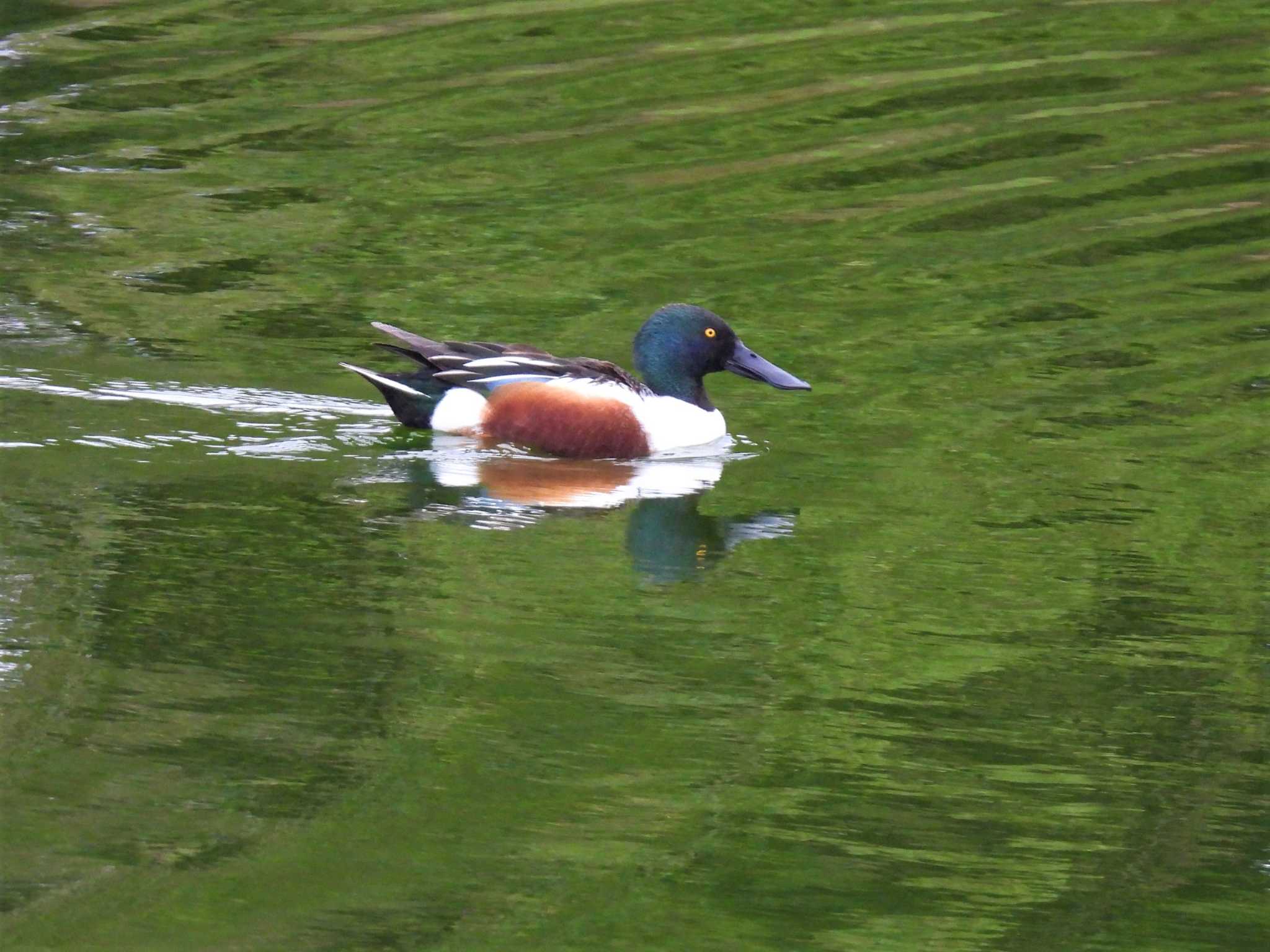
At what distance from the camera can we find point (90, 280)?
1207cm

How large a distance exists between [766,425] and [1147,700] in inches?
154

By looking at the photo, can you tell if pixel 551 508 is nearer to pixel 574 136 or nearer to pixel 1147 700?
pixel 1147 700

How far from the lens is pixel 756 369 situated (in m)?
10.5

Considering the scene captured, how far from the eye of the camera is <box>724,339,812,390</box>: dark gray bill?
34.3ft

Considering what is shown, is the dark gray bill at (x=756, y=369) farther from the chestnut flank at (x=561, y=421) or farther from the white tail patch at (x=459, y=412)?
the white tail patch at (x=459, y=412)

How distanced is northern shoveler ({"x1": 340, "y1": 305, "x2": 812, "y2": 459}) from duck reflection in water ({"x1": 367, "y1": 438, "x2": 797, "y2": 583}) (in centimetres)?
10

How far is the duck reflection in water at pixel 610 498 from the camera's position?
8.64m

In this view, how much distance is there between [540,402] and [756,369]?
1.20 metres

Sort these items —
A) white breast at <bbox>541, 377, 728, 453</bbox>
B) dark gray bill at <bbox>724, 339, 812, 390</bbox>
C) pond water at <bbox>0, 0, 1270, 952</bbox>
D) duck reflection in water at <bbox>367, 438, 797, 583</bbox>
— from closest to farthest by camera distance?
pond water at <bbox>0, 0, 1270, 952</bbox> < duck reflection in water at <bbox>367, 438, 797, 583</bbox> < white breast at <bbox>541, 377, 728, 453</bbox> < dark gray bill at <bbox>724, 339, 812, 390</bbox>

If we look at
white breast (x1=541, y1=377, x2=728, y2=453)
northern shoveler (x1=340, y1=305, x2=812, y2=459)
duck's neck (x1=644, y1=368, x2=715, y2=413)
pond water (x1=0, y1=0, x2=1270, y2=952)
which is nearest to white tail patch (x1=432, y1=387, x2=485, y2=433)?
northern shoveler (x1=340, y1=305, x2=812, y2=459)

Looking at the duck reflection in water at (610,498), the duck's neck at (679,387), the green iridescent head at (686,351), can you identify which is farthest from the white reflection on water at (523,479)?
the green iridescent head at (686,351)

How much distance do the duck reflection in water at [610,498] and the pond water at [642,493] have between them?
0.04m

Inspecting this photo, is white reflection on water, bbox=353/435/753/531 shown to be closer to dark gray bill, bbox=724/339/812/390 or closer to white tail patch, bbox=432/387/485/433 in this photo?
white tail patch, bbox=432/387/485/433

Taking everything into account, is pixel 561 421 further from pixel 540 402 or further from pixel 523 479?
pixel 523 479
